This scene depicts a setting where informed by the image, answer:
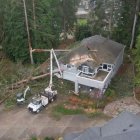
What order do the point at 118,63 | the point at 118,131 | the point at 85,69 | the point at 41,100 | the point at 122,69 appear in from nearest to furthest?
1. the point at 118,131
2. the point at 41,100
3. the point at 85,69
4. the point at 118,63
5. the point at 122,69

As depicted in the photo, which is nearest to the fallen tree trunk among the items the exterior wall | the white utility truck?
the white utility truck

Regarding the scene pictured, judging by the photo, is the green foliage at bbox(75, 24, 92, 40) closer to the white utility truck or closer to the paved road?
the white utility truck

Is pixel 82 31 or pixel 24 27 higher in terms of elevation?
pixel 24 27

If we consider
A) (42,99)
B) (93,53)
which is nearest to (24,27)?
(93,53)

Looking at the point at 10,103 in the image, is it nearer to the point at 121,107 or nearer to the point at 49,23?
the point at 121,107

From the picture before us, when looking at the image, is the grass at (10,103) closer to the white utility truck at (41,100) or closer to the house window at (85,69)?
the white utility truck at (41,100)
